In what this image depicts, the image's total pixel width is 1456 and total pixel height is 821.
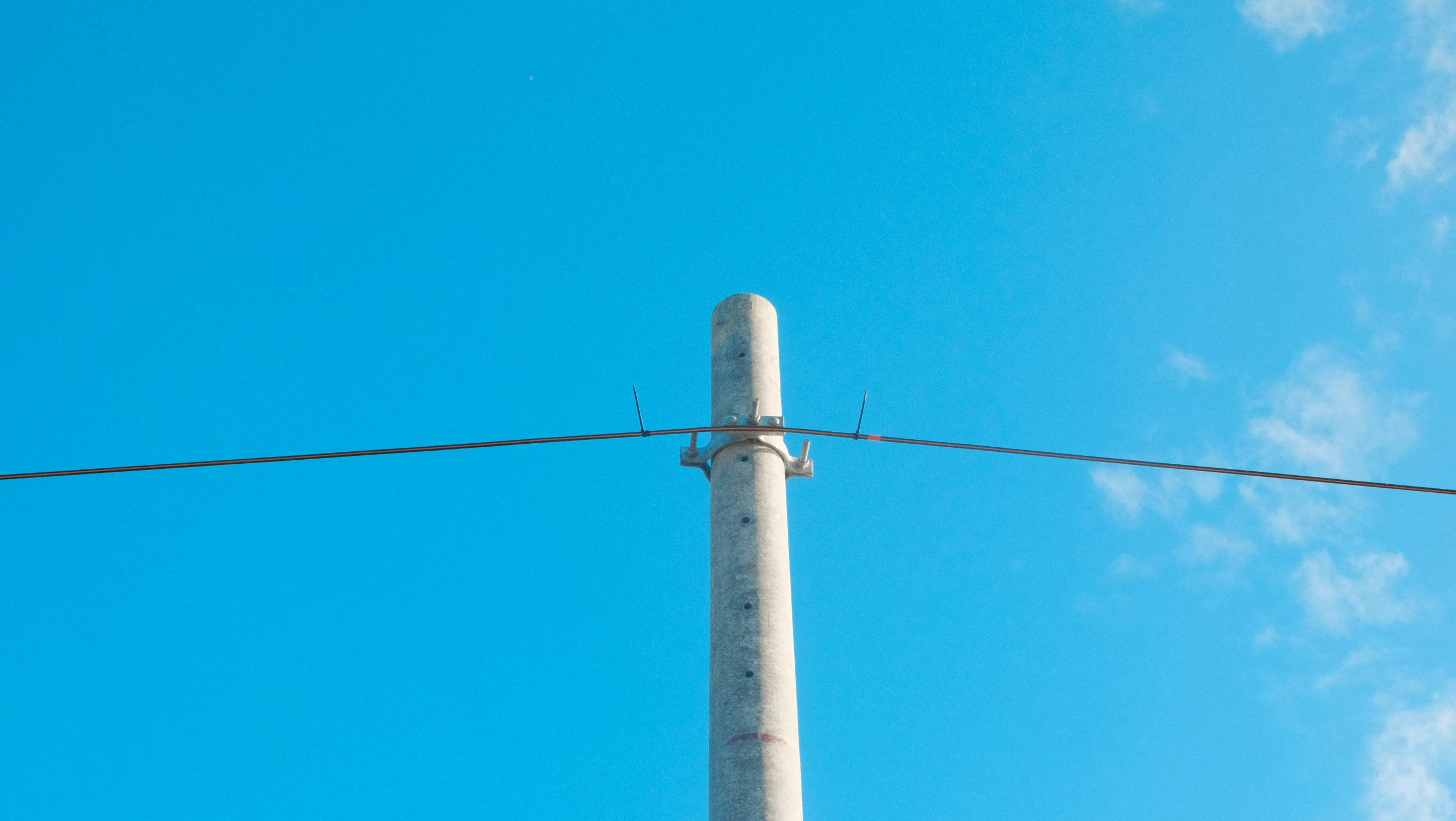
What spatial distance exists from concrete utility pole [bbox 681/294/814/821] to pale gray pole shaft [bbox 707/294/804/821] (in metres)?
0.01

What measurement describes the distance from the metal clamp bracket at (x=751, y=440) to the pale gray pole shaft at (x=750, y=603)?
0.22 feet

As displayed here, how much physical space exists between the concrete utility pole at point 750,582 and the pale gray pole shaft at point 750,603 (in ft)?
0.04

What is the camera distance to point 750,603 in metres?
14.6

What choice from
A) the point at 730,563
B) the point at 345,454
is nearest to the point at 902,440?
the point at 730,563

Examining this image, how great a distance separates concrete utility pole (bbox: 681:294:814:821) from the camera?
1344 centimetres

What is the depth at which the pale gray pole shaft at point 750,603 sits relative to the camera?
13.4 metres

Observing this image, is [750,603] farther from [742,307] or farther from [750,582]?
[742,307]

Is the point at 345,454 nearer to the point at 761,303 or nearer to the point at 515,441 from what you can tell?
the point at 515,441

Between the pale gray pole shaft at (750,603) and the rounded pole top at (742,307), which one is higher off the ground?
the rounded pole top at (742,307)

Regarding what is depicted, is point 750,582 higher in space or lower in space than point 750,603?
higher

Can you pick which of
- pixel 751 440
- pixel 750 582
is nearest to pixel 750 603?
pixel 750 582

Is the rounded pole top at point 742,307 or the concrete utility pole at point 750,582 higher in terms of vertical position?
the rounded pole top at point 742,307

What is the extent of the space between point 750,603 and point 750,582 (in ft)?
0.85

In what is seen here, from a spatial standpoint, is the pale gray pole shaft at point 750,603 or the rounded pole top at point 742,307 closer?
the pale gray pole shaft at point 750,603
